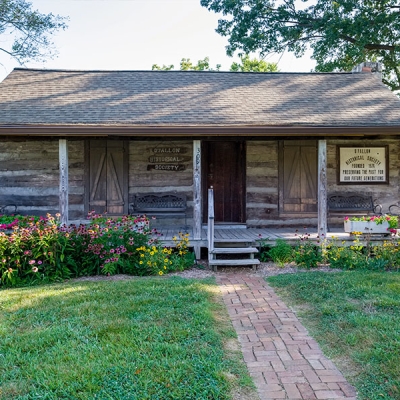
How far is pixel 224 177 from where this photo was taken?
1042 cm

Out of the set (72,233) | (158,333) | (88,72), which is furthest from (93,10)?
(158,333)

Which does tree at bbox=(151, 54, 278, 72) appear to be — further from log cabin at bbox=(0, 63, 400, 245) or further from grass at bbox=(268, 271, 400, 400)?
grass at bbox=(268, 271, 400, 400)

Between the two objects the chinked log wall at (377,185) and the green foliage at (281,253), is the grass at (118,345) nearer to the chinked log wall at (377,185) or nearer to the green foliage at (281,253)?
the green foliage at (281,253)

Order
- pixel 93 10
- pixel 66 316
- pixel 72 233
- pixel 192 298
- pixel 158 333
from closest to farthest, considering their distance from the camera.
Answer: pixel 158 333, pixel 66 316, pixel 192 298, pixel 72 233, pixel 93 10

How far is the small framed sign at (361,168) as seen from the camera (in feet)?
32.6

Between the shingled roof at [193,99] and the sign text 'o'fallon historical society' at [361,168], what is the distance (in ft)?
Result: 3.77

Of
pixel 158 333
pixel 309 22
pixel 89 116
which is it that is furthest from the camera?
pixel 309 22

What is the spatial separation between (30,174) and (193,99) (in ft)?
14.3

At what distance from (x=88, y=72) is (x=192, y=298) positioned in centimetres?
903

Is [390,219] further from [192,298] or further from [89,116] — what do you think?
[89,116]

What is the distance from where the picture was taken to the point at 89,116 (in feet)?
28.8

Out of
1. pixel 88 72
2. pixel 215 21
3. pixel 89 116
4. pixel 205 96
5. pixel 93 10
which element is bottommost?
pixel 89 116

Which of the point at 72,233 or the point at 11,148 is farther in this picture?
the point at 11,148

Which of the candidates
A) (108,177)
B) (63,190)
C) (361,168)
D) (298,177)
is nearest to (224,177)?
(298,177)
